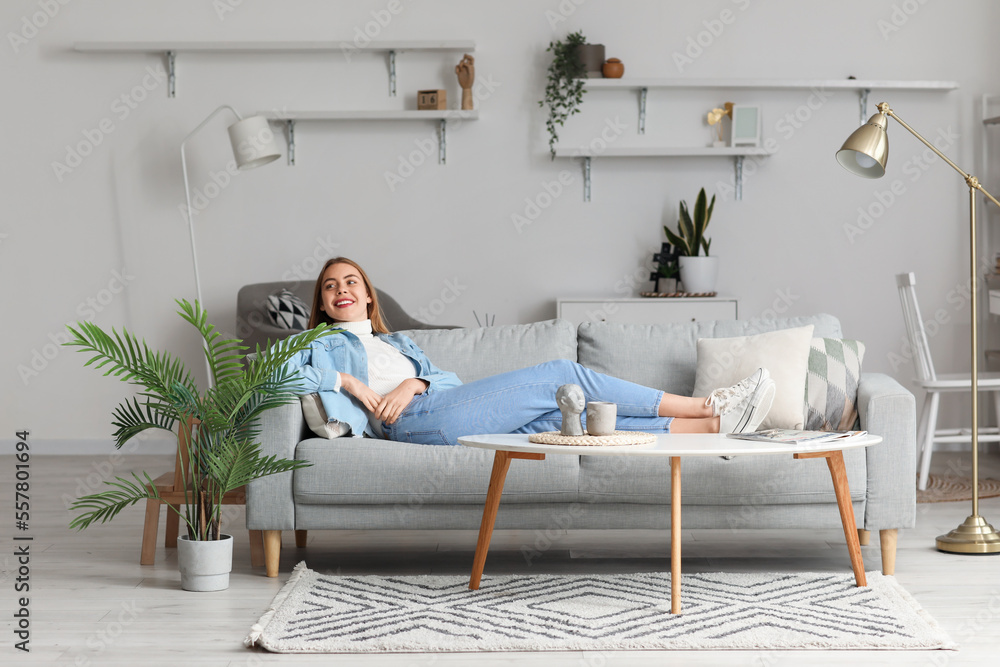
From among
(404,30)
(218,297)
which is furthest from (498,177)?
(218,297)

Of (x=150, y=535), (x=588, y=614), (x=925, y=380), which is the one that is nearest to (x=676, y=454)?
(x=588, y=614)

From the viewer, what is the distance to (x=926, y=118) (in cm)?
481

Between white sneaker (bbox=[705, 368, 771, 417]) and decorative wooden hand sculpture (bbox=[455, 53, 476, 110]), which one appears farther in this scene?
decorative wooden hand sculpture (bbox=[455, 53, 476, 110])

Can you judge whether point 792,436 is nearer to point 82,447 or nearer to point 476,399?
point 476,399

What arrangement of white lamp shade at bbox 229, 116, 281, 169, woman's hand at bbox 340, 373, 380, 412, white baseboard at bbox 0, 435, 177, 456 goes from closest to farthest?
woman's hand at bbox 340, 373, 380, 412 < white lamp shade at bbox 229, 116, 281, 169 < white baseboard at bbox 0, 435, 177, 456

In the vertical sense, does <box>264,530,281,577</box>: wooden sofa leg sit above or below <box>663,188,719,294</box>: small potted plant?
below

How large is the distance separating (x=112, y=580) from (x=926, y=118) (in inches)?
162

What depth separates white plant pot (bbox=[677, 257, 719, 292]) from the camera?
4641 millimetres

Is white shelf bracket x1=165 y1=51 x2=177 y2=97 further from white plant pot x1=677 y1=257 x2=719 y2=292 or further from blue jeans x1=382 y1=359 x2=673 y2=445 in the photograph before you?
blue jeans x1=382 y1=359 x2=673 y2=445
